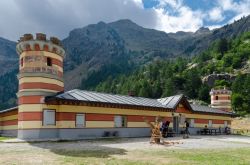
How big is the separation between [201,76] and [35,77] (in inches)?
4415

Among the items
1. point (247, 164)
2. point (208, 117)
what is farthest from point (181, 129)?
point (247, 164)

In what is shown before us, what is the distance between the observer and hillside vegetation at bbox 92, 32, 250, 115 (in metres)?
105

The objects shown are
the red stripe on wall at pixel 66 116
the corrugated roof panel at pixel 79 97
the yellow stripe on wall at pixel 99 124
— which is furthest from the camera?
the yellow stripe on wall at pixel 99 124

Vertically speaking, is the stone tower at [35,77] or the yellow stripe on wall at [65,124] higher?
the stone tower at [35,77]

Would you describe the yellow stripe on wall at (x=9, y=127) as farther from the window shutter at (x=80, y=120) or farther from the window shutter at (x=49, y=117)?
the window shutter at (x=80, y=120)

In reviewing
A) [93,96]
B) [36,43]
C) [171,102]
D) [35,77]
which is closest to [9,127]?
[93,96]

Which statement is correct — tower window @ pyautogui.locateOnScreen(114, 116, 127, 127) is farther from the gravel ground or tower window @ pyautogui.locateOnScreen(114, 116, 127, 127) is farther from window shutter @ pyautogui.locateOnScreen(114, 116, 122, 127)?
the gravel ground

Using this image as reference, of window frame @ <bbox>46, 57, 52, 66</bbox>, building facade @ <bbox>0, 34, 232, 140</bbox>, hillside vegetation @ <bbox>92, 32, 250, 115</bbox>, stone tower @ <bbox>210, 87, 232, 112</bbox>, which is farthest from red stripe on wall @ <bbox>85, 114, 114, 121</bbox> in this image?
hillside vegetation @ <bbox>92, 32, 250, 115</bbox>

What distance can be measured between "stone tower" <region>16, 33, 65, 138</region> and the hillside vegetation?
77697 millimetres

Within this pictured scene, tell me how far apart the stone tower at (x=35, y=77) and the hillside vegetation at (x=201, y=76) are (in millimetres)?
77697

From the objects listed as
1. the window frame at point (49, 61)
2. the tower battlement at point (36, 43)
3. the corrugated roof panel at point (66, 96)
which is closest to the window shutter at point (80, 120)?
the corrugated roof panel at point (66, 96)

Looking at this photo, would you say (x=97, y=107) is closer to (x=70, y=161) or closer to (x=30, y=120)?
(x=30, y=120)

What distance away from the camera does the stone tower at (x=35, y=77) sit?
84.7 ft

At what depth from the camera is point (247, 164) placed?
44.8 feet
